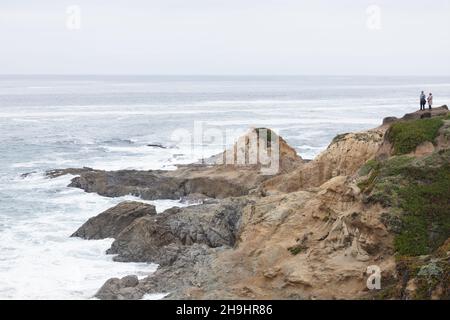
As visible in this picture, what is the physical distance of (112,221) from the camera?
28.8m

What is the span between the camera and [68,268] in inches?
930

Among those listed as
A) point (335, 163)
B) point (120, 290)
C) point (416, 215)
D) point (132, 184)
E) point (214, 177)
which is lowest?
point (132, 184)

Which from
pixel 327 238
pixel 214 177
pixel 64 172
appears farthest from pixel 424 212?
pixel 64 172

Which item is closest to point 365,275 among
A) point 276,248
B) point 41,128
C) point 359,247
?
point 359,247

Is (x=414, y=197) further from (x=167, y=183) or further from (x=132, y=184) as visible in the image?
(x=132, y=184)

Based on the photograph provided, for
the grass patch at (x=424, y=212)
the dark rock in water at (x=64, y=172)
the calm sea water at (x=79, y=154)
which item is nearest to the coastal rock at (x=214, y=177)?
the calm sea water at (x=79, y=154)

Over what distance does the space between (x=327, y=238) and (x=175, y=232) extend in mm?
8219

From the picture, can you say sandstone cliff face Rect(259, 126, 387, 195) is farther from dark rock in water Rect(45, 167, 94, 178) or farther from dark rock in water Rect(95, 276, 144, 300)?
dark rock in water Rect(45, 167, 94, 178)

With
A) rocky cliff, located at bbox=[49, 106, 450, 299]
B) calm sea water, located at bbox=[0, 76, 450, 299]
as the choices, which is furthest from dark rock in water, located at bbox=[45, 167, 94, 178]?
rocky cliff, located at bbox=[49, 106, 450, 299]

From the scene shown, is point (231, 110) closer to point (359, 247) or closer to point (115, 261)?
point (115, 261)

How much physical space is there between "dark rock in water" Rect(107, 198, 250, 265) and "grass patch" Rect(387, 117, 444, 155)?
6349 millimetres

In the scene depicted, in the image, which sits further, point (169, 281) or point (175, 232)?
point (175, 232)

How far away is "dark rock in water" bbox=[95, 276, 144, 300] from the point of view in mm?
19891
